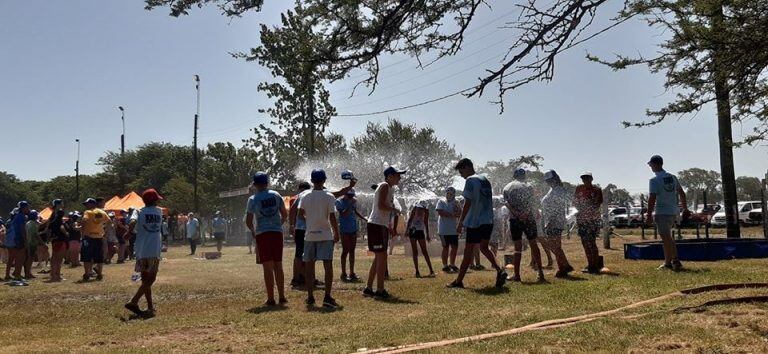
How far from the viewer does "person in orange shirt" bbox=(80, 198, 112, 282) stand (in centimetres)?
1351

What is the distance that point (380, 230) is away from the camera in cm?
880

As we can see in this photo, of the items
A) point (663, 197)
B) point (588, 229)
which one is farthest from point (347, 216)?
point (663, 197)

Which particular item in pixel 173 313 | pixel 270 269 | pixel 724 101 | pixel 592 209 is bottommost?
pixel 173 313

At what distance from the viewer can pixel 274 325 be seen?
6.52 meters

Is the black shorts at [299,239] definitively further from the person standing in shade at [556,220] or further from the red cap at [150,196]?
the person standing in shade at [556,220]

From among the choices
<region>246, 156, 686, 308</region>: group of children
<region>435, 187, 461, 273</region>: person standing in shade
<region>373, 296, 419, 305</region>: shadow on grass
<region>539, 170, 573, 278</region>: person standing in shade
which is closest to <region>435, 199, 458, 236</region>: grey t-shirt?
<region>435, 187, 461, 273</region>: person standing in shade

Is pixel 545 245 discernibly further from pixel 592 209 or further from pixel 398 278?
pixel 398 278

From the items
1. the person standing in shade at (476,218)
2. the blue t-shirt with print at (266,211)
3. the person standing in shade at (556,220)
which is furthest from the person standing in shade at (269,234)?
the person standing in shade at (556,220)

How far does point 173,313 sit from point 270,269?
1321 mm

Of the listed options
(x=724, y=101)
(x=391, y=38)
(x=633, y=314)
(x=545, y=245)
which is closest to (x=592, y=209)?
(x=545, y=245)

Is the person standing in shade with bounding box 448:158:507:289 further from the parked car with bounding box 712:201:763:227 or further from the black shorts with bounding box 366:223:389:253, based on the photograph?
the parked car with bounding box 712:201:763:227

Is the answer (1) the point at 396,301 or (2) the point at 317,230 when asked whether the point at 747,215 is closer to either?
(1) the point at 396,301

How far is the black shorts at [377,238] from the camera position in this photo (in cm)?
864

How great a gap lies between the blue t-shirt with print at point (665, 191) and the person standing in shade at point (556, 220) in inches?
57.0
